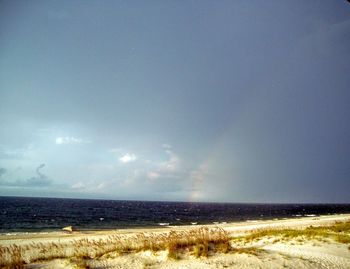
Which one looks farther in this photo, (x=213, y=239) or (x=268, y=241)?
(x=268, y=241)

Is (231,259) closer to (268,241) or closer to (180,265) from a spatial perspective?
(180,265)

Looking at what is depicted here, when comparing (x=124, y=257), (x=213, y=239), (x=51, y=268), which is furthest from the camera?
(x=213, y=239)

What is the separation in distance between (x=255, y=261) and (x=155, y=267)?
3.62 meters

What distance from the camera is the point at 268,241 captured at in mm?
16828

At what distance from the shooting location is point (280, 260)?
35.0 ft

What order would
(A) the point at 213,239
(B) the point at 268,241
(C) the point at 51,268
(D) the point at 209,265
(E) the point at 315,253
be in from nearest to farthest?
(D) the point at 209,265, (C) the point at 51,268, (E) the point at 315,253, (A) the point at 213,239, (B) the point at 268,241

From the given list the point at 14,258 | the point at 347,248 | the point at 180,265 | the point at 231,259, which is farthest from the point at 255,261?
the point at 14,258

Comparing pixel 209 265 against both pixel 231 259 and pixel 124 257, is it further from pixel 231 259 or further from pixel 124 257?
pixel 124 257

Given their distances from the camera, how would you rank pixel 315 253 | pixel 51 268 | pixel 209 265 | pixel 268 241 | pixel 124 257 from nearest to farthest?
pixel 209 265
pixel 51 268
pixel 124 257
pixel 315 253
pixel 268 241

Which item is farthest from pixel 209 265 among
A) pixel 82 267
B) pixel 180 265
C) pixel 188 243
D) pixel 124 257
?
Result: pixel 82 267

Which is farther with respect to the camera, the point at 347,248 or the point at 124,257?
Answer: the point at 347,248

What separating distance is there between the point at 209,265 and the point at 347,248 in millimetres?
7779

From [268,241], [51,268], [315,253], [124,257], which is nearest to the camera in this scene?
[51,268]

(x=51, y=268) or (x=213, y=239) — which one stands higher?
(x=213, y=239)
